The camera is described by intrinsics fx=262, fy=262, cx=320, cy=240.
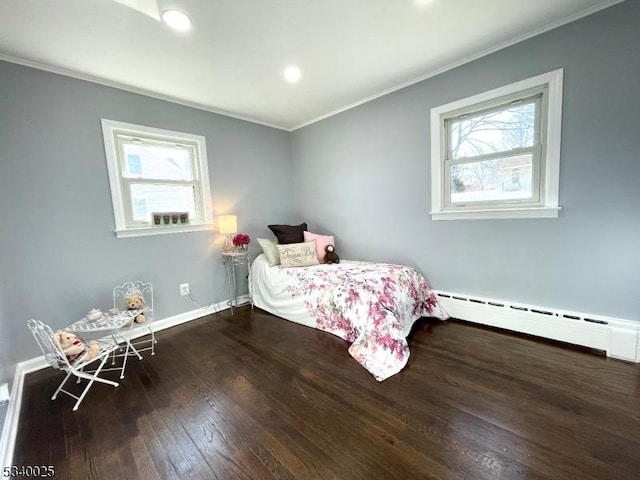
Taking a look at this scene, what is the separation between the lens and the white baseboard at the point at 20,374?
137 centimetres

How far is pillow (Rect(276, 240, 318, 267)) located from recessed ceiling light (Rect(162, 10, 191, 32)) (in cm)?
222

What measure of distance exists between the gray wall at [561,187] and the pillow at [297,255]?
2.26ft

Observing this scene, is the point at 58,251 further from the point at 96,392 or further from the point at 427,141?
the point at 427,141

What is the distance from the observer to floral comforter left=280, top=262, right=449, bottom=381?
2033 millimetres

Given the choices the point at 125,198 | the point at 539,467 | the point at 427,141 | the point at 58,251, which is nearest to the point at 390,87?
the point at 427,141

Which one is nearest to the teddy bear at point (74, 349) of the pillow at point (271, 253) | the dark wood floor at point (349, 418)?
the dark wood floor at point (349, 418)

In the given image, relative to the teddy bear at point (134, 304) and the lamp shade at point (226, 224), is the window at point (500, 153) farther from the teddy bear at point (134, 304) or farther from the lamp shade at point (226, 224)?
the teddy bear at point (134, 304)

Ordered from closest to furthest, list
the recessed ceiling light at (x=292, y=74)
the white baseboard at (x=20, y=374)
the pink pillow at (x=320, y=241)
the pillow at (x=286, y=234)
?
the white baseboard at (x=20, y=374)
the recessed ceiling light at (x=292, y=74)
the pink pillow at (x=320, y=241)
the pillow at (x=286, y=234)

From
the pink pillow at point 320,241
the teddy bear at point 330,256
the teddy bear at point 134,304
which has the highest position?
the pink pillow at point 320,241

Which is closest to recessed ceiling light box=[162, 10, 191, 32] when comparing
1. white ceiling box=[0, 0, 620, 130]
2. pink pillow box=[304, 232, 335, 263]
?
white ceiling box=[0, 0, 620, 130]

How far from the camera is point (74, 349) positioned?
1.77 meters

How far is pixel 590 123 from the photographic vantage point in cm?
198

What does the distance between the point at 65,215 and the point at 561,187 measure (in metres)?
4.23

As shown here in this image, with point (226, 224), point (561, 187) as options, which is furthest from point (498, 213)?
point (226, 224)
